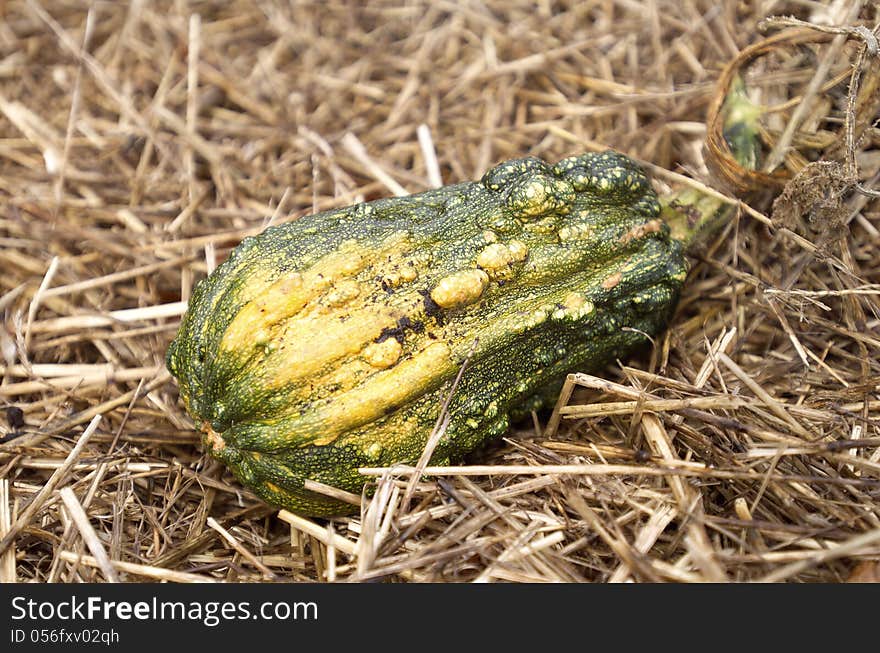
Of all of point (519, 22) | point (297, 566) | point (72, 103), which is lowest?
point (297, 566)

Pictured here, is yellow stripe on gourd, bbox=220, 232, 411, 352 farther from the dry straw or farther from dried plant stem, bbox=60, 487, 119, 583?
dried plant stem, bbox=60, 487, 119, 583

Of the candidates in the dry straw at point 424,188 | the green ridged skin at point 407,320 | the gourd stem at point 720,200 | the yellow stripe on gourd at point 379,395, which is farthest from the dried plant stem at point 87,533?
the gourd stem at point 720,200

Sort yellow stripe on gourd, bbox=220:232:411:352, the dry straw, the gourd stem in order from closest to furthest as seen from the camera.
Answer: the dry straw
yellow stripe on gourd, bbox=220:232:411:352
the gourd stem

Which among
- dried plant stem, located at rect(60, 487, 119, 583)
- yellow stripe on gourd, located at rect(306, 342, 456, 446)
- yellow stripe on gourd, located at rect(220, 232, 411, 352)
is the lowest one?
dried plant stem, located at rect(60, 487, 119, 583)

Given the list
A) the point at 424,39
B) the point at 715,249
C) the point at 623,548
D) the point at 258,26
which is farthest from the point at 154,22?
the point at 623,548

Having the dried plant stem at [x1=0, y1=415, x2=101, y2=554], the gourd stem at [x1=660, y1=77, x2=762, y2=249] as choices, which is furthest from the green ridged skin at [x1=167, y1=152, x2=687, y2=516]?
the dried plant stem at [x1=0, y1=415, x2=101, y2=554]

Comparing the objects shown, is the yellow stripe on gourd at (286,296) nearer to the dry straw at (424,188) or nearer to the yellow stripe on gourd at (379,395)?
the yellow stripe on gourd at (379,395)
